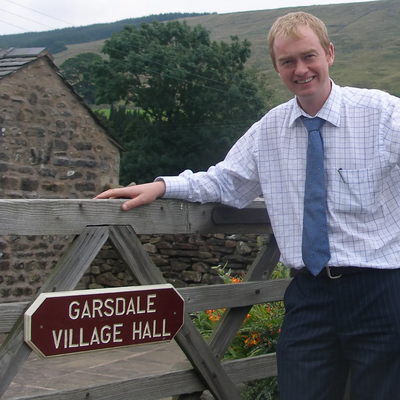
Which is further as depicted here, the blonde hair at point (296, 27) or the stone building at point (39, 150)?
the stone building at point (39, 150)

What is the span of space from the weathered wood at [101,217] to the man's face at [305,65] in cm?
67

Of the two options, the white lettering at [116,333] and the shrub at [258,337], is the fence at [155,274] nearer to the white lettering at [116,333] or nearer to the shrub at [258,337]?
the white lettering at [116,333]

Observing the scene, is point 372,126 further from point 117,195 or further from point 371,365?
point 117,195

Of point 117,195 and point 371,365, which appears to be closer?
point 371,365

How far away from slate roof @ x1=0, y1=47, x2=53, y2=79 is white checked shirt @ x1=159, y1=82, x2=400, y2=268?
553 cm

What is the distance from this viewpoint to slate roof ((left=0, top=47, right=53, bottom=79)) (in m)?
7.31

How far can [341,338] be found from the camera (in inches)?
84.0

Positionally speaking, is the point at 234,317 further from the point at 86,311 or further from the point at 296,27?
the point at 296,27

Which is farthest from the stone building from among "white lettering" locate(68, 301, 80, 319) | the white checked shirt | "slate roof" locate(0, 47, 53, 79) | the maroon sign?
the white checked shirt

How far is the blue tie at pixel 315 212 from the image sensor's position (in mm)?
2117

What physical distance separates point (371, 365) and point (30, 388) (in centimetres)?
272

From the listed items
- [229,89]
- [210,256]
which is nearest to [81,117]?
[210,256]

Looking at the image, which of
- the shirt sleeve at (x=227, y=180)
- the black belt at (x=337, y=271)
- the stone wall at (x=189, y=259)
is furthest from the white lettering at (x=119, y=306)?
the stone wall at (x=189, y=259)

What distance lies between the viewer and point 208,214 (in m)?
2.61
